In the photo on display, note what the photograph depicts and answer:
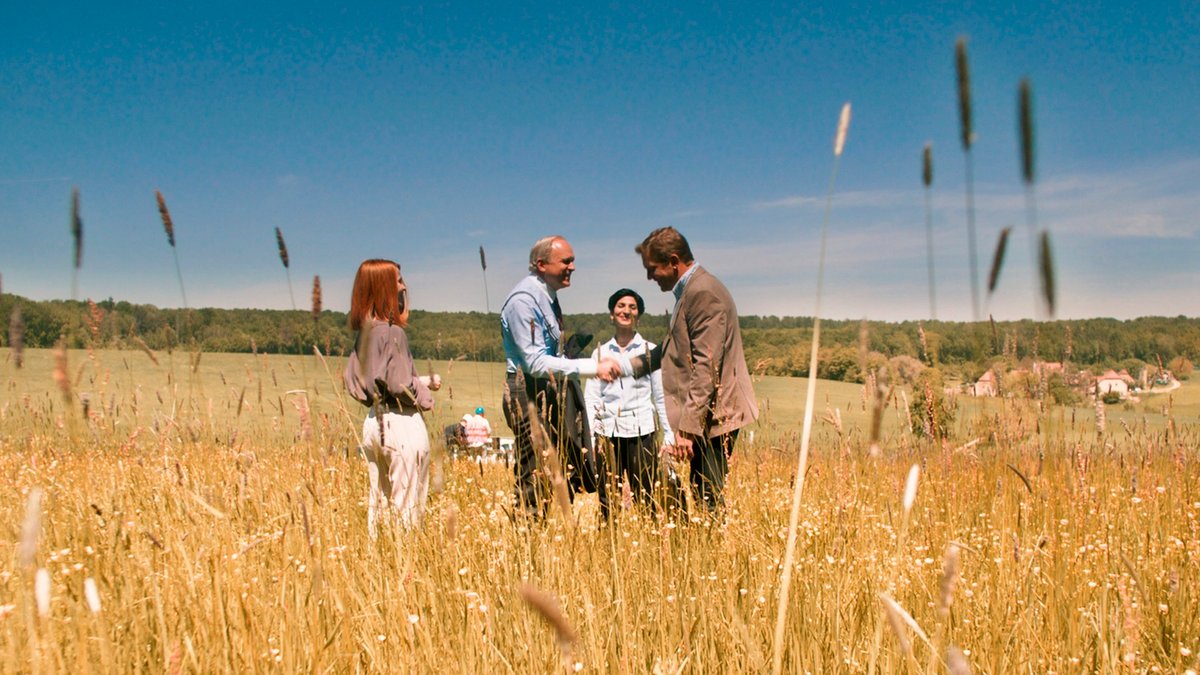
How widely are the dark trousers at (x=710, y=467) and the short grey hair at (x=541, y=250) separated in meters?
1.57

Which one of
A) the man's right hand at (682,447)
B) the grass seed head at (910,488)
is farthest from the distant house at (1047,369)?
the grass seed head at (910,488)

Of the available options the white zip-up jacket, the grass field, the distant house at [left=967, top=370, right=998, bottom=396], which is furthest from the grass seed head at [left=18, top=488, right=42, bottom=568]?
the white zip-up jacket

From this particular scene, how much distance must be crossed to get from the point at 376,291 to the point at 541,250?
109cm

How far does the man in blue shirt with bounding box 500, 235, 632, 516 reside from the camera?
4.68 metres

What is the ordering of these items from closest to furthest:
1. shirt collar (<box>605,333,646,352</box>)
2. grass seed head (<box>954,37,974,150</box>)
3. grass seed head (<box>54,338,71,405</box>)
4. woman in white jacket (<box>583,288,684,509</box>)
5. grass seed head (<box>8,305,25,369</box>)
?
grass seed head (<box>954,37,974,150</box>), grass seed head (<box>54,338,71,405</box>), grass seed head (<box>8,305,25,369</box>), woman in white jacket (<box>583,288,684,509</box>), shirt collar (<box>605,333,646,352</box>)

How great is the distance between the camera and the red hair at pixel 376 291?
4.74m

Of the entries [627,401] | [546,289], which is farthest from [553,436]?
[627,401]

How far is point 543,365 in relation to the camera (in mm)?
4652

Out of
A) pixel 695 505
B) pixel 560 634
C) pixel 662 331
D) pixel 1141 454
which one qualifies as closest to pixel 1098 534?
pixel 695 505

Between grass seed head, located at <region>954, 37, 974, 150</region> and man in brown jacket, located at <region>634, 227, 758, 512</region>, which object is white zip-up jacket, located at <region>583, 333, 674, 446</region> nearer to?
man in brown jacket, located at <region>634, 227, 758, 512</region>

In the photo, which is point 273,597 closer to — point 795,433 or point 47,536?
point 47,536

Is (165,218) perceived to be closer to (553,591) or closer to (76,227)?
(76,227)

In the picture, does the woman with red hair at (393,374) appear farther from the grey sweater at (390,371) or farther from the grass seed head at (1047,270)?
the grass seed head at (1047,270)

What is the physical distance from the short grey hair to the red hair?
90cm
